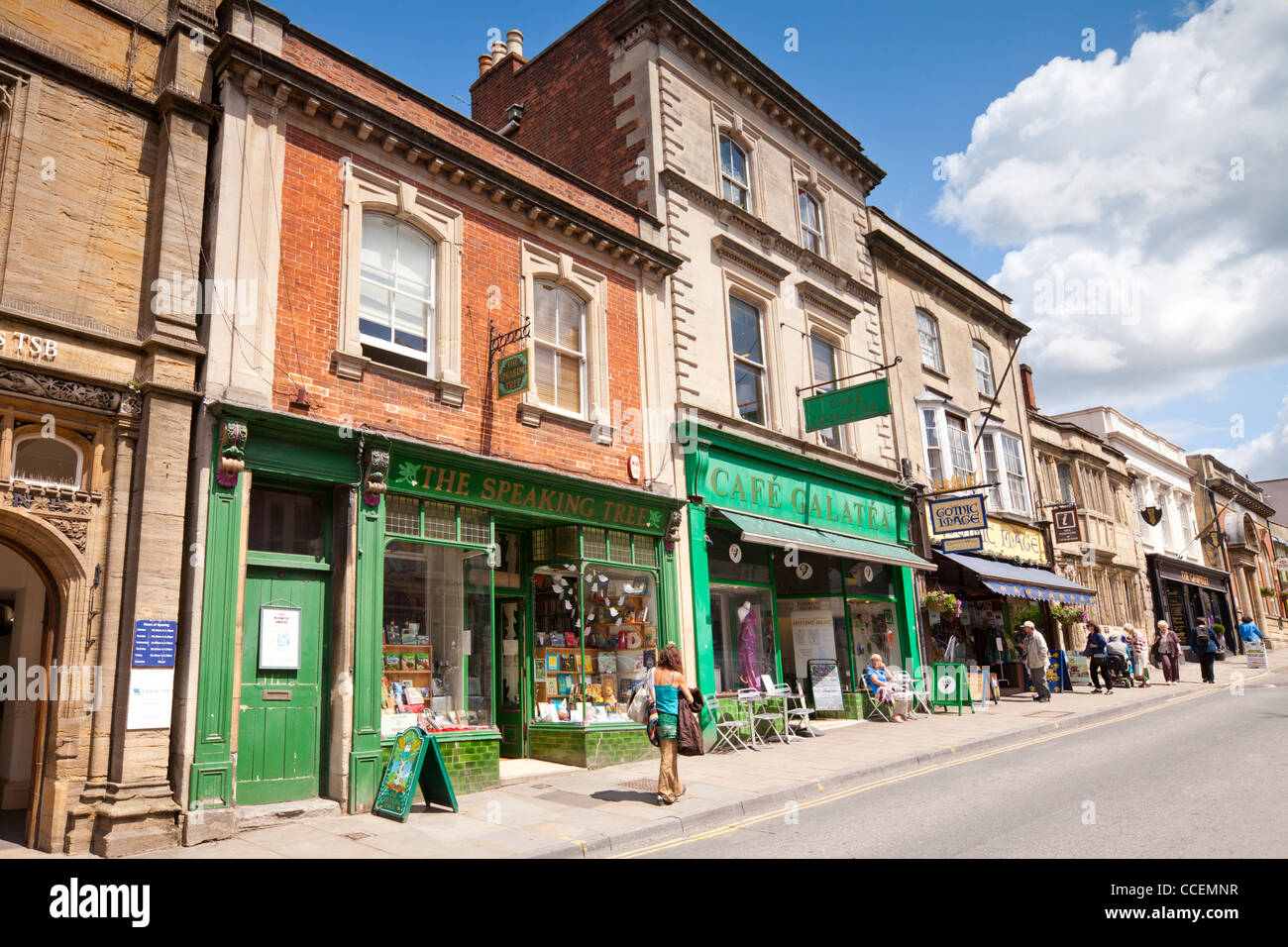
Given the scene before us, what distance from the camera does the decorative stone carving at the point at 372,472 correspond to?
32.8 ft

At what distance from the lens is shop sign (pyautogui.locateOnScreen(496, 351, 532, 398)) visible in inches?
446

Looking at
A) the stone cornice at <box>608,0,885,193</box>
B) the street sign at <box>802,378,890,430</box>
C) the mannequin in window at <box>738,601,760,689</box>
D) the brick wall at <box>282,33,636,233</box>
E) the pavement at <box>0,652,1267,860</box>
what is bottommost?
the pavement at <box>0,652,1267,860</box>

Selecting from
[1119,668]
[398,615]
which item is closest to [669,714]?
[398,615]

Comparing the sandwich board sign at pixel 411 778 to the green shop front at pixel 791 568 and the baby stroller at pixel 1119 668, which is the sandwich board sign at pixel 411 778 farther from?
the baby stroller at pixel 1119 668

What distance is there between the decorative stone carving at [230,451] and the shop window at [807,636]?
36.0 feet

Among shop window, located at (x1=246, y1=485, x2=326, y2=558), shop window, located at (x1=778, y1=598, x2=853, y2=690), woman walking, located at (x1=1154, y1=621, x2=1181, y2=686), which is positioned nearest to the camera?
shop window, located at (x1=246, y1=485, x2=326, y2=558)

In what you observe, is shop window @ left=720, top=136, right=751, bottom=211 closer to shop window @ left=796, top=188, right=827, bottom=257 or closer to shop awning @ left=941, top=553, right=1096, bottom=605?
shop window @ left=796, top=188, right=827, bottom=257

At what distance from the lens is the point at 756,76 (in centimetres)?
1842

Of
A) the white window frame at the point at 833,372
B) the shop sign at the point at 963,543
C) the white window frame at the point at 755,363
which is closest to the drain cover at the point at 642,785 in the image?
the white window frame at the point at 755,363

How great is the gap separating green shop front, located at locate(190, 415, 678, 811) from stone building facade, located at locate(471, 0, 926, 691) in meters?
2.24

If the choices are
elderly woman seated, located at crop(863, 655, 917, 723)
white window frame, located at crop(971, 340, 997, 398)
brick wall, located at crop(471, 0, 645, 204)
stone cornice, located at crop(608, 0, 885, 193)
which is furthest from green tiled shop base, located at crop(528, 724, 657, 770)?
white window frame, located at crop(971, 340, 997, 398)

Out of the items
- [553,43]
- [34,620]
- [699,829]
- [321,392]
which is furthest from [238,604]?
[553,43]

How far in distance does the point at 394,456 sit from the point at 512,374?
2047mm

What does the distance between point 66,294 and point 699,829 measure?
320 inches
